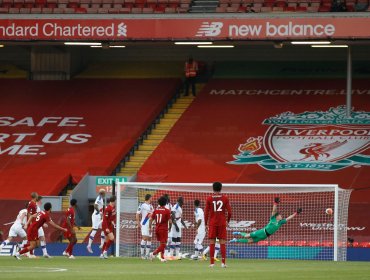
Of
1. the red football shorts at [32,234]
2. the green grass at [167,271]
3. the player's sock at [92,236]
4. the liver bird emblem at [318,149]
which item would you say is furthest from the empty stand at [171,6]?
the green grass at [167,271]

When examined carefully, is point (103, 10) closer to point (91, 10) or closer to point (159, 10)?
point (91, 10)

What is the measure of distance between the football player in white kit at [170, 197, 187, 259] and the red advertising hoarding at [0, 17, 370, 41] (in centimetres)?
949

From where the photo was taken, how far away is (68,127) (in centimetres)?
4438

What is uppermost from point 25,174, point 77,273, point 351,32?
point 351,32

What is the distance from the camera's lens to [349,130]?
42125 mm

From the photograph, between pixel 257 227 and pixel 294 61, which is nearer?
pixel 257 227

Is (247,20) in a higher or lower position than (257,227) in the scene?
higher

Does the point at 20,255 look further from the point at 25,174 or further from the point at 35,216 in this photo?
the point at 25,174

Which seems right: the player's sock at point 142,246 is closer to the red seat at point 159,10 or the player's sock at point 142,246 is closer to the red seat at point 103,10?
the red seat at point 159,10

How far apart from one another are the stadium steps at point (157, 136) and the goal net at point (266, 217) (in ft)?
20.3

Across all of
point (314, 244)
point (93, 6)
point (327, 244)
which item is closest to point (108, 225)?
Result: point (314, 244)

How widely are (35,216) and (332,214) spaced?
8339 millimetres

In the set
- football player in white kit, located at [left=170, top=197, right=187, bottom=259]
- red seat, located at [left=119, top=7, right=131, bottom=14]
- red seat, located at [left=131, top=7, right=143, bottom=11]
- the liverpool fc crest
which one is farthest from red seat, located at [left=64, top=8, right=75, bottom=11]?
football player in white kit, located at [left=170, top=197, right=187, bottom=259]

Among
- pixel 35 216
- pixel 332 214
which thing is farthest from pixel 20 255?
pixel 332 214
